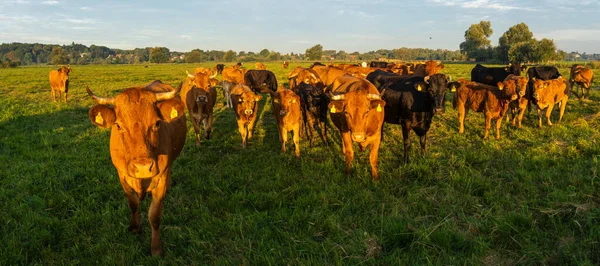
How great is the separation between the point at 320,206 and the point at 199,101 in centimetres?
504

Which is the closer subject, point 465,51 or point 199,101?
point 199,101

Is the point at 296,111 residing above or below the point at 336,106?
below

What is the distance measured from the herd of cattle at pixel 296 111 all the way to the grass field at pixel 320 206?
0.52 meters

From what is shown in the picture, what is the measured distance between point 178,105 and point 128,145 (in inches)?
25.6

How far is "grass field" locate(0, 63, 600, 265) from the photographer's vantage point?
11.4 feet

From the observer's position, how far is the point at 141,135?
310 cm

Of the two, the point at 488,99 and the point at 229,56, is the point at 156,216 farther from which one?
the point at 229,56

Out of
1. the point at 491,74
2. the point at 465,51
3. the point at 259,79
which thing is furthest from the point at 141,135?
the point at 465,51

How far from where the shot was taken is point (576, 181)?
4.92m

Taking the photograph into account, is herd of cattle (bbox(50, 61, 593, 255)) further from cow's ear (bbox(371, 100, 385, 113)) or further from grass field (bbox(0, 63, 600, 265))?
grass field (bbox(0, 63, 600, 265))

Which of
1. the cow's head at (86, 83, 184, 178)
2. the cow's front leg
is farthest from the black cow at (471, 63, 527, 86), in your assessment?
the cow's head at (86, 83, 184, 178)

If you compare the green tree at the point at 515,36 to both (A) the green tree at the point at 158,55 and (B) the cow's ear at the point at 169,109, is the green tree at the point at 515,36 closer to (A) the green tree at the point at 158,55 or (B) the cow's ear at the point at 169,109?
(B) the cow's ear at the point at 169,109

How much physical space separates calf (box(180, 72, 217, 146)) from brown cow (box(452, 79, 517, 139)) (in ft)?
23.1

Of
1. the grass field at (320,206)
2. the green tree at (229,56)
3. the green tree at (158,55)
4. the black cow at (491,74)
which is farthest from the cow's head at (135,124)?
the green tree at (229,56)
